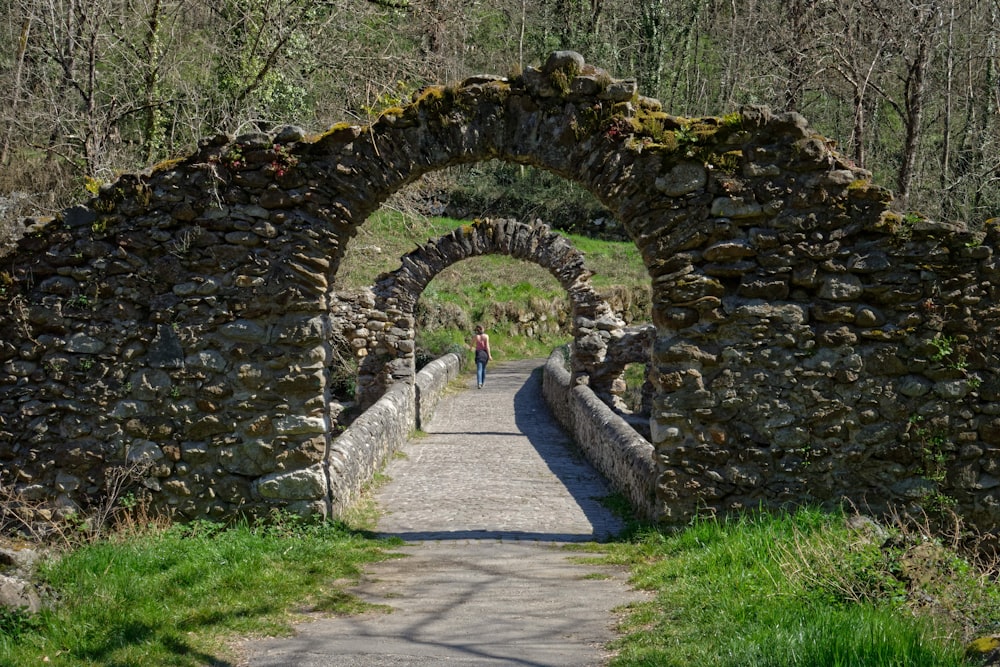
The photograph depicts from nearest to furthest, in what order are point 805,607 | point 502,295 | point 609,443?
point 805,607, point 609,443, point 502,295

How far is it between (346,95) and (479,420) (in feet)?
22.1

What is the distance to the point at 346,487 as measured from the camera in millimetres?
8898

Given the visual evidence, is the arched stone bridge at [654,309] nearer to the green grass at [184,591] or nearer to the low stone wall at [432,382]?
the green grass at [184,591]

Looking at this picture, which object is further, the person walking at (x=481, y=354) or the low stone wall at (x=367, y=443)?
the person walking at (x=481, y=354)

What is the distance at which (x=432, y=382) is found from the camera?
19.9 metres

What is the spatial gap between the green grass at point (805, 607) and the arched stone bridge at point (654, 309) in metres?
1.15

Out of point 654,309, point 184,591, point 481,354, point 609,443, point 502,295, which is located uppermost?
point 502,295

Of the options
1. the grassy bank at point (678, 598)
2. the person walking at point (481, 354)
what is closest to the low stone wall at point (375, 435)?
the grassy bank at point (678, 598)

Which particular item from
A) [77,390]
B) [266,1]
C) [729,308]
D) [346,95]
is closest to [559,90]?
[729,308]

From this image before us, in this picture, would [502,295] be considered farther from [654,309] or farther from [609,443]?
[654,309]

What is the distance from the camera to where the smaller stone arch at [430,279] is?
18.9 meters

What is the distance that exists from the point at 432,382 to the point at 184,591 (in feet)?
45.8

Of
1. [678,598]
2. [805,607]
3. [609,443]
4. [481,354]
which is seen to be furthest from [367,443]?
[481,354]

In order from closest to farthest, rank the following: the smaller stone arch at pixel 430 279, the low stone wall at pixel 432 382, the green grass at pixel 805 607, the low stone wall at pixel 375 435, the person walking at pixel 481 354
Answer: the green grass at pixel 805 607, the low stone wall at pixel 375 435, the low stone wall at pixel 432 382, the smaller stone arch at pixel 430 279, the person walking at pixel 481 354
